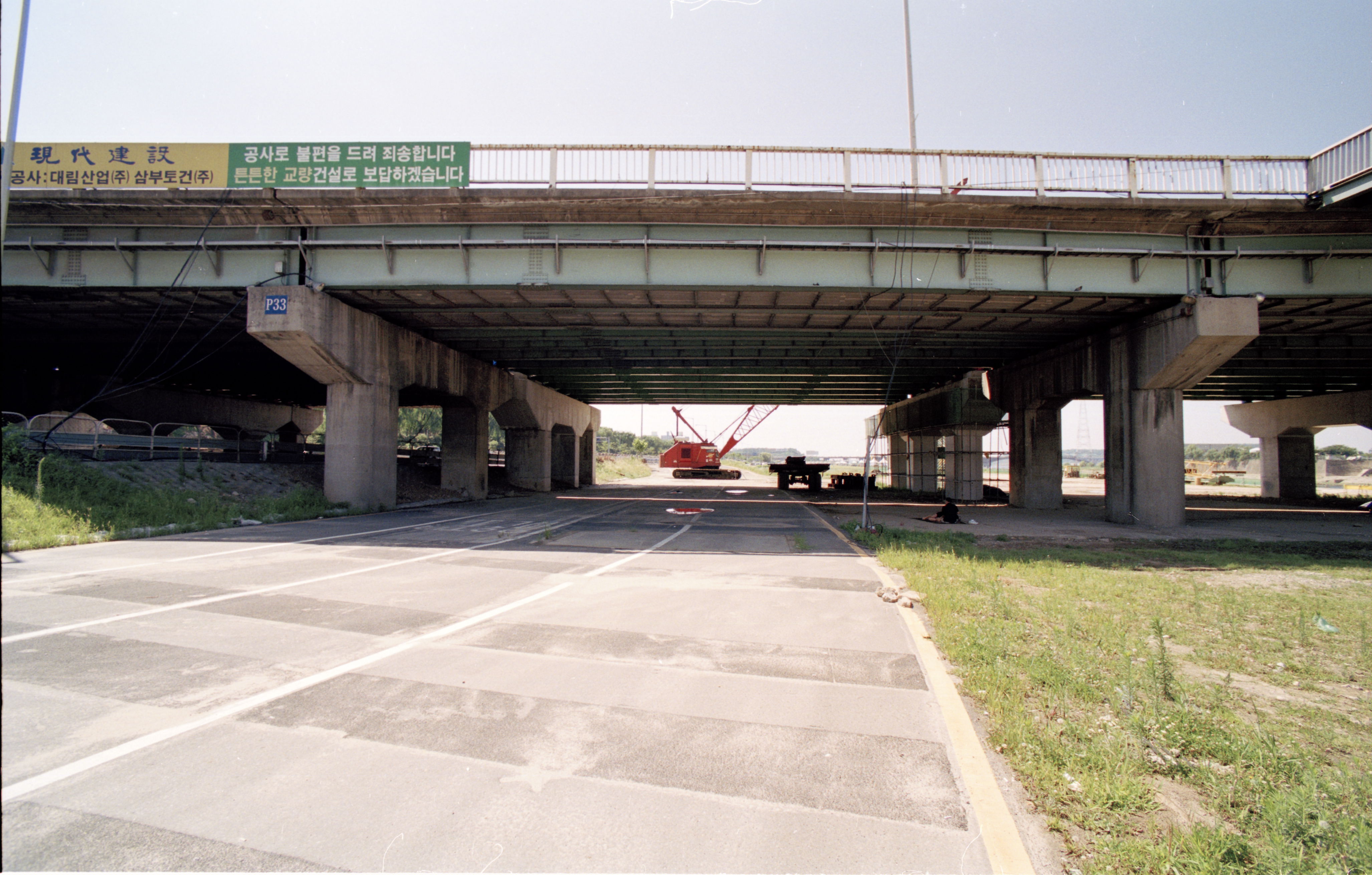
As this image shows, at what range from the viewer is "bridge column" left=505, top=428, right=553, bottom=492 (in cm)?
3791

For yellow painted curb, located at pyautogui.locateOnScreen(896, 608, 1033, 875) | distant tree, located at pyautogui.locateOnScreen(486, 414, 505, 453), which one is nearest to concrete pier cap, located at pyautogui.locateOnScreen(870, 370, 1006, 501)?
yellow painted curb, located at pyautogui.locateOnScreen(896, 608, 1033, 875)

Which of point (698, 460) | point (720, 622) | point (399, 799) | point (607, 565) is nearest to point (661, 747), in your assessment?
point (399, 799)

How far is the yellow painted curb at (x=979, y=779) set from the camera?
3.59 meters

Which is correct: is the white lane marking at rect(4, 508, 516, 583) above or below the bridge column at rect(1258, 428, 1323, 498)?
below

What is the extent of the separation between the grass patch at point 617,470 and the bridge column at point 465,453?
87.3 feet

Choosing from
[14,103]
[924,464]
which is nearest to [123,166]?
[14,103]

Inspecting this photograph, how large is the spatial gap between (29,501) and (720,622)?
16.4 metres

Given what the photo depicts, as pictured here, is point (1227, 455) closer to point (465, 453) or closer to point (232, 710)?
point (465, 453)

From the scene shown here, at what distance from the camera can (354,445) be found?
840 inches

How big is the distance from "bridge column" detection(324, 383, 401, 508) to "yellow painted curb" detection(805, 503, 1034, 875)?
19632 millimetres

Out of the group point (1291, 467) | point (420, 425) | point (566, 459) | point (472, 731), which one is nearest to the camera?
point (472, 731)

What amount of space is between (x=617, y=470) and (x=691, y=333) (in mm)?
48005

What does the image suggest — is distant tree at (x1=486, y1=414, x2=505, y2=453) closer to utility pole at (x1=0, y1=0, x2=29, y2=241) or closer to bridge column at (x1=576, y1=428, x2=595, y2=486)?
bridge column at (x1=576, y1=428, x2=595, y2=486)

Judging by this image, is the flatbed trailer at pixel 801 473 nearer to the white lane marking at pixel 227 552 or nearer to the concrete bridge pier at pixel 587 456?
the concrete bridge pier at pixel 587 456
